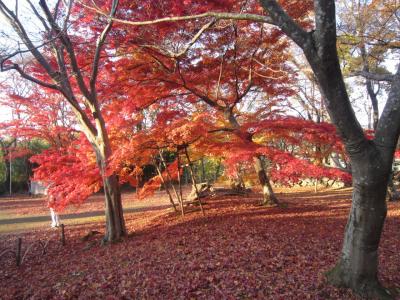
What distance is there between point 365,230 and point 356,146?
1044mm

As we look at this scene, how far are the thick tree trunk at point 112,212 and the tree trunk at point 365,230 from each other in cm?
568

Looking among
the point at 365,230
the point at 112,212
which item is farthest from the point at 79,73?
the point at 365,230

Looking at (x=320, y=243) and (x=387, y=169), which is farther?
(x=320, y=243)

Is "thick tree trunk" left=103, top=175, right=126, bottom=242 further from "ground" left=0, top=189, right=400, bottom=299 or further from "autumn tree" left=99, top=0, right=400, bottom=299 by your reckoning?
"autumn tree" left=99, top=0, right=400, bottom=299

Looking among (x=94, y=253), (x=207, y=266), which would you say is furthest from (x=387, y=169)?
(x=94, y=253)

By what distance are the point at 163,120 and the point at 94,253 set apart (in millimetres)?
3781

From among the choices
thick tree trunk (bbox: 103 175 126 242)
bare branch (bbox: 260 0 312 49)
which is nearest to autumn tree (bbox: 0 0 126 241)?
thick tree trunk (bbox: 103 175 126 242)

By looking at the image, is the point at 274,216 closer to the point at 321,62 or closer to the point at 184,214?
the point at 184,214

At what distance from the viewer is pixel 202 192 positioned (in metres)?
15.0

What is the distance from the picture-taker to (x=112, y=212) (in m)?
7.99

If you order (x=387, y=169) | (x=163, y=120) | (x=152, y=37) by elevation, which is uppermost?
(x=152, y=37)

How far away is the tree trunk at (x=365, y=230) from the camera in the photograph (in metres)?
3.38

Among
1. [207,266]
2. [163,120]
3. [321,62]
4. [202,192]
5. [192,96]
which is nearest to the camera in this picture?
[321,62]

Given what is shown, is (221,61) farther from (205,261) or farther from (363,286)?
(363,286)
